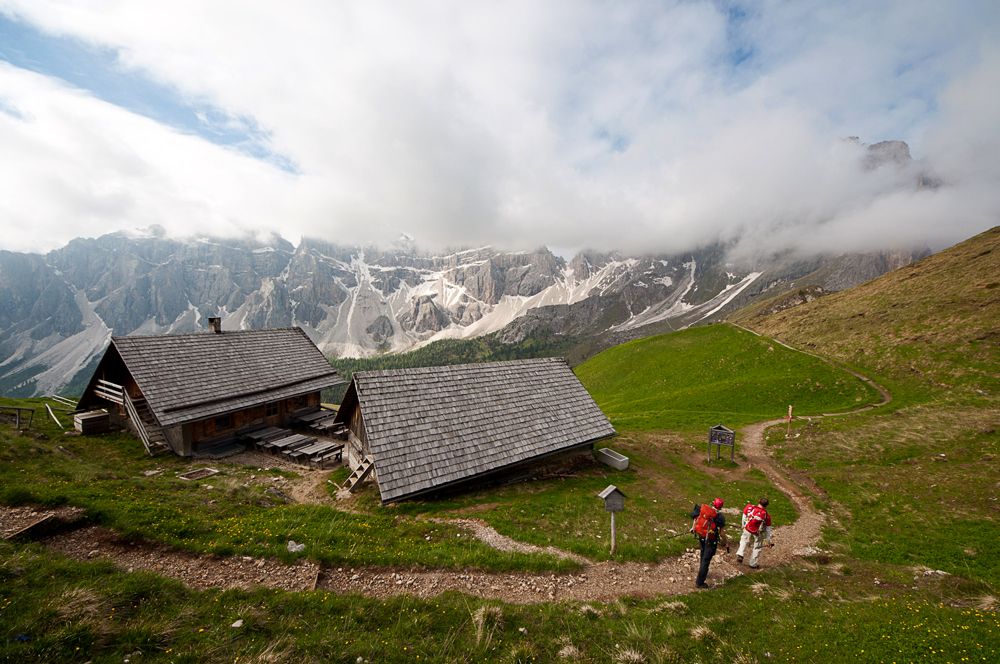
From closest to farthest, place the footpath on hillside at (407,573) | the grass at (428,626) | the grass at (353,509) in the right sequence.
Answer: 1. the grass at (428,626)
2. the footpath on hillside at (407,573)
3. the grass at (353,509)

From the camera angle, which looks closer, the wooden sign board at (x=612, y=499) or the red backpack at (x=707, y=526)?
the red backpack at (x=707, y=526)

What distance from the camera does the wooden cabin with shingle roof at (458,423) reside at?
18375 mm

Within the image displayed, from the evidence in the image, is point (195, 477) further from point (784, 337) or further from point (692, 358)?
point (784, 337)

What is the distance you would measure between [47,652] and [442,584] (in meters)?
8.30

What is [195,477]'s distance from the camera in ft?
67.4

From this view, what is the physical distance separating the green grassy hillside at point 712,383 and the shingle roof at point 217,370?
3110cm

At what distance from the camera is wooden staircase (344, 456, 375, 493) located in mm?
19750

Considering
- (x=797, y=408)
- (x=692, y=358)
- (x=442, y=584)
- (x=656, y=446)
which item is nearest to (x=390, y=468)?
(x=442, y=584)

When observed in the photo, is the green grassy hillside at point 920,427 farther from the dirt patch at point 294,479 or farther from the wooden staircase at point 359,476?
the dirt patch at point 294,479

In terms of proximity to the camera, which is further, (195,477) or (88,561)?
(195,477)

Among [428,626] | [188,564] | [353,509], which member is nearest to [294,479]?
[353,509]

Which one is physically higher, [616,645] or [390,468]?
[390,468]

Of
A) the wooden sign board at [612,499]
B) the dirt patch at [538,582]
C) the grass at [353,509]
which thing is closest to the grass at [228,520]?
the grass at [353,509]

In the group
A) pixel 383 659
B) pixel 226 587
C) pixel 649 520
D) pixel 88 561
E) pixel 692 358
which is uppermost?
pixel 692 358
